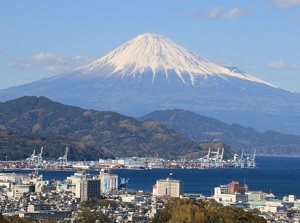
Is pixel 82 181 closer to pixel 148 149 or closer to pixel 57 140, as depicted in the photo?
pixel 57 140

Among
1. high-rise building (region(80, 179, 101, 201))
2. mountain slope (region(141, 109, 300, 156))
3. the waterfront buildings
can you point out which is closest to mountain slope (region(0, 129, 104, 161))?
mountain slope (region(141, 109, 300, 156))

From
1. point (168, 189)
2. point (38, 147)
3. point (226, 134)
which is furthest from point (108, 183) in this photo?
point (226, 134)

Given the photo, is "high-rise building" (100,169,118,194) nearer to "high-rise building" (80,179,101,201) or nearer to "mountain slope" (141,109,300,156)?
"high-rise building" (80,179,101,201)

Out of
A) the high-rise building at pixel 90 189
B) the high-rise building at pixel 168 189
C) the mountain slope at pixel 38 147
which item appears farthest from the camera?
the mountain slope at pixel 38 147

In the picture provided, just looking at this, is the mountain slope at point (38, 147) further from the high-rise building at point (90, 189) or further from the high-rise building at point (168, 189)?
the high-rise building at point (90, 189)

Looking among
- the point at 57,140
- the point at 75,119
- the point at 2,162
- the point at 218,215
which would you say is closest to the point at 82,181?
the point at 218,215

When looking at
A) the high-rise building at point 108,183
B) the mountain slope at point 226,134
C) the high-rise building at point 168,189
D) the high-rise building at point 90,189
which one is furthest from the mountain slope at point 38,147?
the high-rise building at point 90,189
